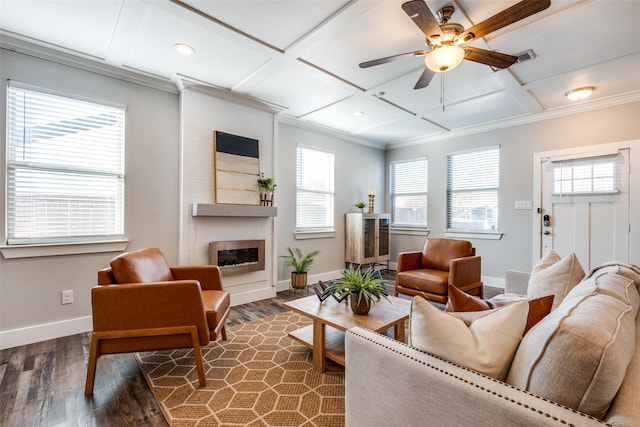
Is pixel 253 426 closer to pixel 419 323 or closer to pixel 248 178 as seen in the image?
pixel 419 323

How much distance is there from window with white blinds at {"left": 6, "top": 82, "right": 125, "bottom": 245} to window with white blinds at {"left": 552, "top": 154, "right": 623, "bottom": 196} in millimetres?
5340

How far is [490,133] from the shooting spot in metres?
4.57

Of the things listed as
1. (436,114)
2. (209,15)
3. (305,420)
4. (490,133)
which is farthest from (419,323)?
(490,133)

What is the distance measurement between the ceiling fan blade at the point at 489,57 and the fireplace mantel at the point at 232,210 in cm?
267

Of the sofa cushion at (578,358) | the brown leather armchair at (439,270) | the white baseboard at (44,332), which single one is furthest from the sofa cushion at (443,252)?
the white baseboard at (44,332)

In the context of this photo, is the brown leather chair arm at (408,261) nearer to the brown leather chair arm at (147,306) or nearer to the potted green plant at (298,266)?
the potted green plant at (298,266)

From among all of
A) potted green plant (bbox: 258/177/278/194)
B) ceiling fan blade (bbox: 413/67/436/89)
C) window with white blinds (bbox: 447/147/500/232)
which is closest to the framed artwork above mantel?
potted green plant (bbox: 258/177/278/194)

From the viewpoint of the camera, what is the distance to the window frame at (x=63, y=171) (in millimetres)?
2451

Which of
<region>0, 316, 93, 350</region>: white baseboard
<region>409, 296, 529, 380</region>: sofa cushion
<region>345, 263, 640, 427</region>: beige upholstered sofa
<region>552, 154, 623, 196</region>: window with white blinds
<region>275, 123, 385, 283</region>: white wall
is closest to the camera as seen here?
<region>345, 263, 640, 427</region>: beige upholstered sofa

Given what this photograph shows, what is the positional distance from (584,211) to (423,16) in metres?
3.64

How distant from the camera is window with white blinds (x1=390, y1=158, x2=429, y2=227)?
5.40 m

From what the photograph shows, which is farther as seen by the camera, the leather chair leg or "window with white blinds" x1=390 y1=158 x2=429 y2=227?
"window with white blinds" x1=390 y1=158 x2=429 y2=227

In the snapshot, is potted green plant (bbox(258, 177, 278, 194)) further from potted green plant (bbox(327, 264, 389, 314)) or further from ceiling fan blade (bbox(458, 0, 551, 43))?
ceiling fan blade (bbox(458, 0, 551, 43))

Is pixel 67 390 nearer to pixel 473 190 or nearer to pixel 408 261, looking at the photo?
pixel 408 261
